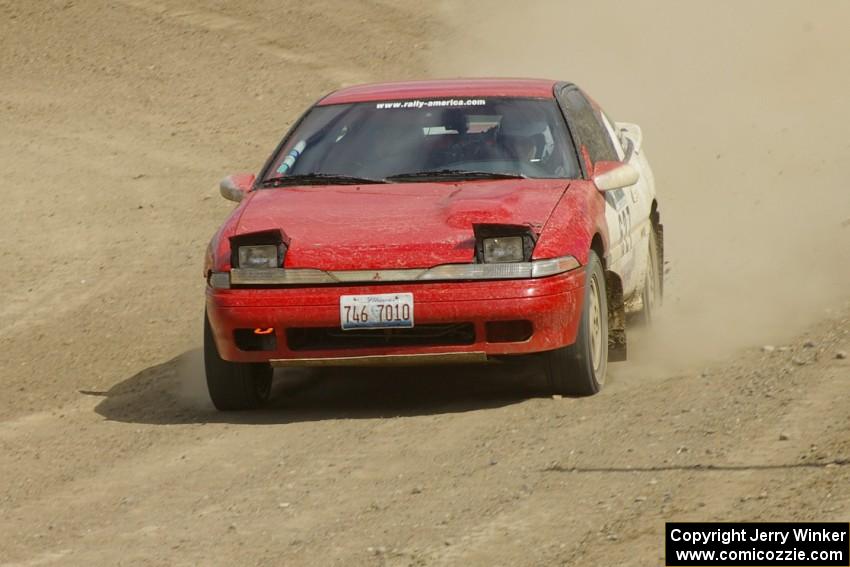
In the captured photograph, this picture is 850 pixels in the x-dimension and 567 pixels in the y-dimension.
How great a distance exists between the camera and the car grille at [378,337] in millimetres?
7785

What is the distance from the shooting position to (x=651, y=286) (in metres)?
10.4

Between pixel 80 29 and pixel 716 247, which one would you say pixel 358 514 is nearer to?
pixel 716 247

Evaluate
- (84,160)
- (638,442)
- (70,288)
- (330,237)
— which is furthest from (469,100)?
(84,160)

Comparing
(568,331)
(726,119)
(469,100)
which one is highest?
(469,100)

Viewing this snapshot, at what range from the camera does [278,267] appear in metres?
7.77

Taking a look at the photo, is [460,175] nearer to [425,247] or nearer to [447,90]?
[447,90]

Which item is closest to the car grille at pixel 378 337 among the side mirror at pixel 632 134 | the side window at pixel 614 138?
the side window at pixel 614 138

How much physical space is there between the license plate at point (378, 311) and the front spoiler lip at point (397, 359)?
0.20 m

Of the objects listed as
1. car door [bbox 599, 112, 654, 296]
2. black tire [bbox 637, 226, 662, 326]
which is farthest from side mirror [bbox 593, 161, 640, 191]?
black tire [bbox 637, 226, 662, 326]

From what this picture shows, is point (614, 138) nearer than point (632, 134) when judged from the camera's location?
Yes

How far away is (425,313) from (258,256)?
2.67 ft

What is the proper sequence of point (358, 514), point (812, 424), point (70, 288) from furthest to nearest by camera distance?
point (70, 288)
point (812, 424)
point (358, 514)

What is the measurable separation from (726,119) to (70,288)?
9.16 meters

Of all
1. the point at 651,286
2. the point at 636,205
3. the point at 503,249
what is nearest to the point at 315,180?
the point at 503,249
